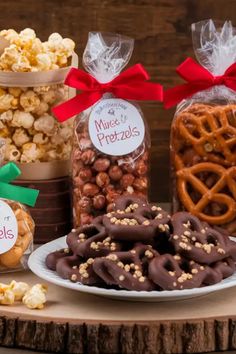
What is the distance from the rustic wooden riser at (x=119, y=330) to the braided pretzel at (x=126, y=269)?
55 millimetres

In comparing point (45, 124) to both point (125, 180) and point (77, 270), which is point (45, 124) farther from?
point (77, 270)

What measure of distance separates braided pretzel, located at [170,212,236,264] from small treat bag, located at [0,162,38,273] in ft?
1.03

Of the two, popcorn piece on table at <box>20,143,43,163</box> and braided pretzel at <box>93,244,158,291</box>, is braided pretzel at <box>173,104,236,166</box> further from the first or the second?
braided pretzel at <box>93,244,158,291</box>

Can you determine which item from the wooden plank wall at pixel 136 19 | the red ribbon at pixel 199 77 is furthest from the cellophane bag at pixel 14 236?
the wooden plank wall at pixel 136 19

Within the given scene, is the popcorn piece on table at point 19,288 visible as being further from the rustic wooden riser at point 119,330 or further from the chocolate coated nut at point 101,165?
the chocolate coated nut at point 101,165

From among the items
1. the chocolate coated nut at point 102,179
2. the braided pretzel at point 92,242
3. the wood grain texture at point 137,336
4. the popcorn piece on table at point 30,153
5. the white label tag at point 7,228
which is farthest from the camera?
the popcorn piece on table at point 30,153

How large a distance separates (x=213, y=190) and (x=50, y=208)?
36cm

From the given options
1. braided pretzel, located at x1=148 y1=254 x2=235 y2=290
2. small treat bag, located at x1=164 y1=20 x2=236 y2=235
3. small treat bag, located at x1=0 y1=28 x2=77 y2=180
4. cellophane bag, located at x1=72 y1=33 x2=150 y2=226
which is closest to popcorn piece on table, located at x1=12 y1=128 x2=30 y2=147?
small treat bag, located at x1=0 y1=28 x2=77 y2=180

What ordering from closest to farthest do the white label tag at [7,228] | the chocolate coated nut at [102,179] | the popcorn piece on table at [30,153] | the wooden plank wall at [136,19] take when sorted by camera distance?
the white label tag at [7,228] → the chocolate coated nut at [102,179] → the popcorn piece on table at [30,153] → the wooden plank wall at [136,19]

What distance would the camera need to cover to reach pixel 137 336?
63.7 inches

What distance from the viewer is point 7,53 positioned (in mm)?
2043

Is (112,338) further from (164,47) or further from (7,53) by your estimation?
(164,47)

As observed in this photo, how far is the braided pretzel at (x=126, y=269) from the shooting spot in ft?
5.41

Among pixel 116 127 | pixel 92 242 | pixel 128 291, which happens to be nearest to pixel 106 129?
pixel 116 127
